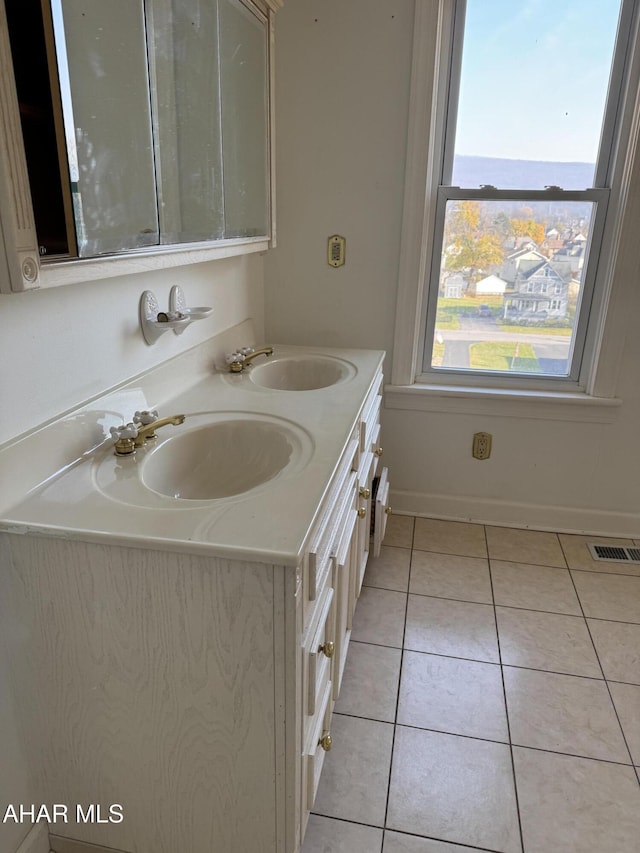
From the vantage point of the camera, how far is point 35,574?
3.36 ft

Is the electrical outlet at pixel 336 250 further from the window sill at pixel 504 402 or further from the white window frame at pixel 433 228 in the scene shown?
the window sill at pixel 504 402

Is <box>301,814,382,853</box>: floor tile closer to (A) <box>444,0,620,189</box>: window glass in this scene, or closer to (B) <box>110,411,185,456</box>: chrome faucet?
(B) <box>110,411,185,456</box>: chrome faucet

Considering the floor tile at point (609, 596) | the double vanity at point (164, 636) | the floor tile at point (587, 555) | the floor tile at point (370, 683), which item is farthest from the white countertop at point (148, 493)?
the floor tile at point (587, 555)

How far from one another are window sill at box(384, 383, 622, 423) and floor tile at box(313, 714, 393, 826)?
135 centimetres

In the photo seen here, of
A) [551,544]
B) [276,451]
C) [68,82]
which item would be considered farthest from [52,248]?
[551,544]

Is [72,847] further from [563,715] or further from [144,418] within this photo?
[563,715]

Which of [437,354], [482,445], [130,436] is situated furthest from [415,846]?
[437,354]

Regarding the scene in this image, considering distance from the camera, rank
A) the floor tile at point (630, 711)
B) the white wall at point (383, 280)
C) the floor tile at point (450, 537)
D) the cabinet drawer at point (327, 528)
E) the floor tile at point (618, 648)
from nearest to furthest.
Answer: the cabinet drawer at point (327, 528), the floor tile at point (630, 711), the floor tile at point (618, 648), the white wall at point (383, 280), the floor tile at point (450, 537)

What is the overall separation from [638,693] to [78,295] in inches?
73.3

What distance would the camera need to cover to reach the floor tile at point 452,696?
1646 millimetres

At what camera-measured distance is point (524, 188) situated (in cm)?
235

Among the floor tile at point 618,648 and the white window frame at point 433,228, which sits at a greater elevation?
the white window frame at point 433,228

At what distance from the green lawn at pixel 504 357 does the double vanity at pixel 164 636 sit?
1.46m

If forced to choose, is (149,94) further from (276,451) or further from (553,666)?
(553,666)
